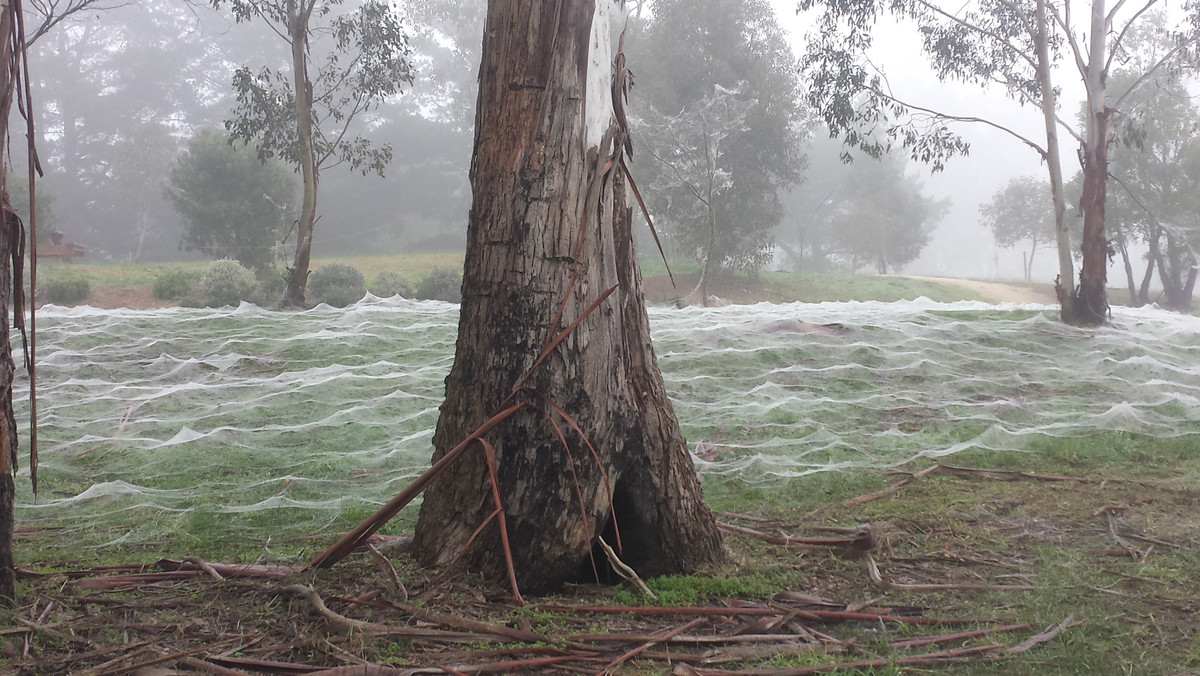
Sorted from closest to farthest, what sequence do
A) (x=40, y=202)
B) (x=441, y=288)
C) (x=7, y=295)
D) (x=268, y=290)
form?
1. (x=7, y=295)
2. (x=441, y=288)
3. (x=268, y=290)
4. (x=40, y=202)

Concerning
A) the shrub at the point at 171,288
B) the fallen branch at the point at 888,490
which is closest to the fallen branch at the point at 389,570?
the fallen branch at the point at 888,490

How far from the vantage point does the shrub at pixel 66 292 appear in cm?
1367

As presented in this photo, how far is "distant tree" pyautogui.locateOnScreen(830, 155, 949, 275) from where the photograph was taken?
95.2 ft

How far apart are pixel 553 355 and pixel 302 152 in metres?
10.3

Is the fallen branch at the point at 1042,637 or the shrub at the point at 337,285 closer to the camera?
the fallen branch at the point at 1042,637

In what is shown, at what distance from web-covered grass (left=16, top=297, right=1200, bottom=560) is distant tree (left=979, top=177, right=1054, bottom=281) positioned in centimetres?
2068

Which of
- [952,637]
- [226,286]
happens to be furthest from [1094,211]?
[226,286]

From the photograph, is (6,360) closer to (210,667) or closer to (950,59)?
(210,667)

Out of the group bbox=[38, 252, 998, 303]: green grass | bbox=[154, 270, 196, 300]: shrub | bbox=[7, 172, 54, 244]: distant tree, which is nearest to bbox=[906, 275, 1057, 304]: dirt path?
bbox=[38, 252, 998, 303]: green grass

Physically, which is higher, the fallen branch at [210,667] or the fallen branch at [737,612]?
the fallen branch at [210,667]

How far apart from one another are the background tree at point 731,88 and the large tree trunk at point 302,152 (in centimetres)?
959

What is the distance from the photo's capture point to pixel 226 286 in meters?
12.6

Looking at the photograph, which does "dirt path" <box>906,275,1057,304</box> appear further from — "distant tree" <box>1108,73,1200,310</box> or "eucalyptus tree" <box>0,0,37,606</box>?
"eucalyptus tree" <box>0,0,37,606</box>

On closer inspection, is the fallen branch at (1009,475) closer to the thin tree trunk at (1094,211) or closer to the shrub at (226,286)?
the thin tree trunk at (1094,211)
